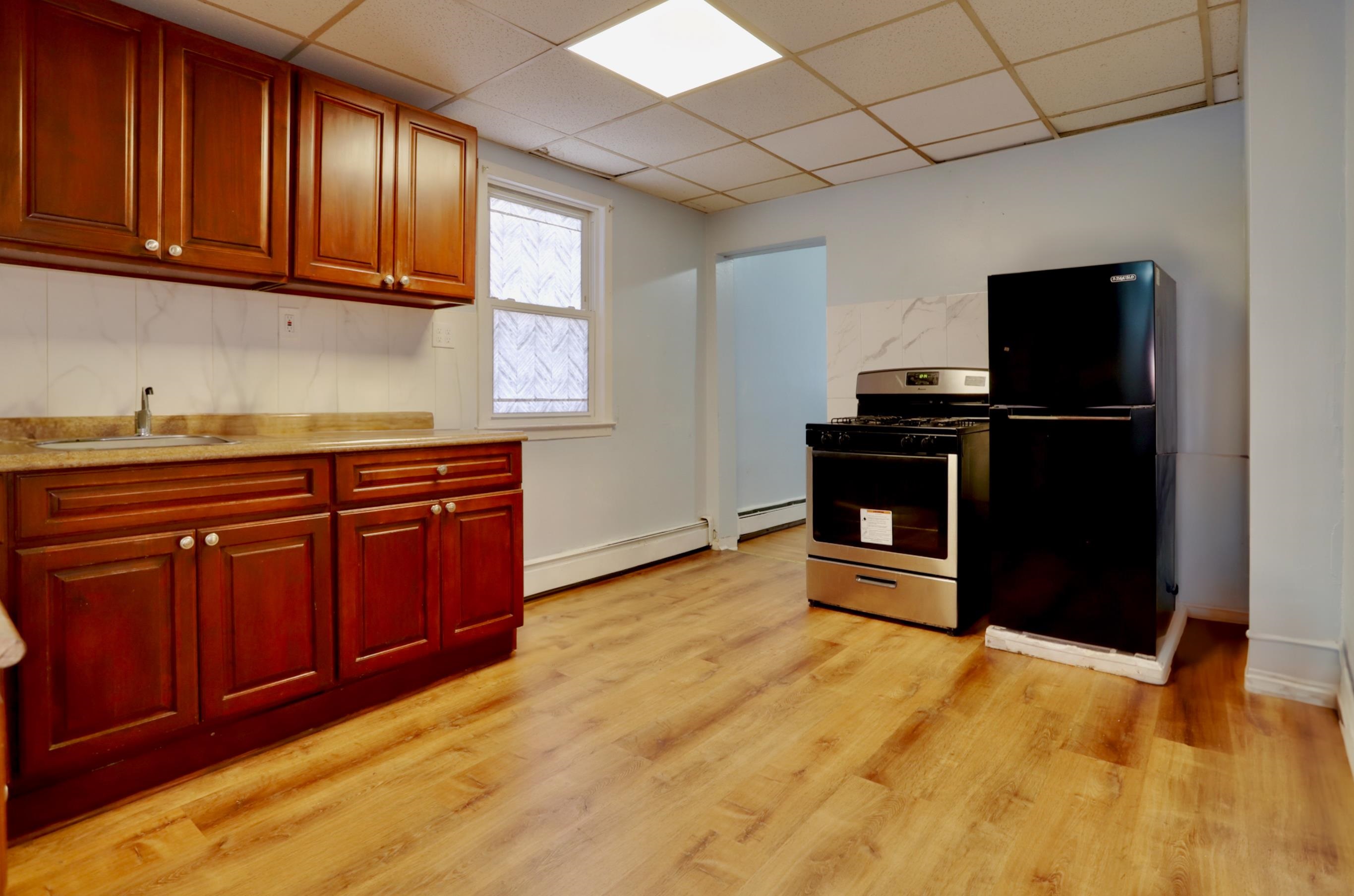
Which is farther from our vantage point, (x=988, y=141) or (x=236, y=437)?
(x=988, y=141)

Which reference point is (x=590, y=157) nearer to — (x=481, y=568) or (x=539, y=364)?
(x=539, y=364)

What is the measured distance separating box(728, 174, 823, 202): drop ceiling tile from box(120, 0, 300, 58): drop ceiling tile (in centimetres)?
244

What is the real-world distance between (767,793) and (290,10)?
2671 millimetres

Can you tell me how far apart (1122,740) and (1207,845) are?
Answer: 0.50m

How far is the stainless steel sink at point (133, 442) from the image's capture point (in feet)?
6.90

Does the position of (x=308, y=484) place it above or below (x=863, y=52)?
below

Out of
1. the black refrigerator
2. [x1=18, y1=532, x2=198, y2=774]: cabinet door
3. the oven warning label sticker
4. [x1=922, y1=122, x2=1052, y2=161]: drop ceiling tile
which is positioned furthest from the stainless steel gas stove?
[x1=18, y1=532, x2=198, y2=774]: cabinet door

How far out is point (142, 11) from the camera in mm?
2164

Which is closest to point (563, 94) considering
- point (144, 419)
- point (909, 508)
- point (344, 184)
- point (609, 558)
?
point (344, 184)

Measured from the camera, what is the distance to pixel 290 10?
221 centimetres

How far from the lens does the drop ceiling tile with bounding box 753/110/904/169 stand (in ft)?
10.4

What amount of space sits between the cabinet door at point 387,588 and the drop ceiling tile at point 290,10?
5.10 feet

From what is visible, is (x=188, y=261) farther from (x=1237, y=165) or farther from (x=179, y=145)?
(x=1237, y=165)

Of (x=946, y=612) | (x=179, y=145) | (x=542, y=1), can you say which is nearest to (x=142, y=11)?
(x=179, y=145)
